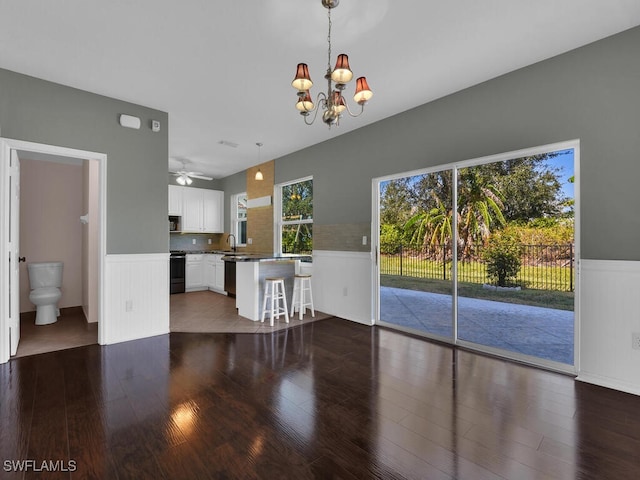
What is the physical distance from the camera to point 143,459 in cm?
165

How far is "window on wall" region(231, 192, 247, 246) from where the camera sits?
752 centimetres

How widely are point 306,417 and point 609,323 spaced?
2.52 meters

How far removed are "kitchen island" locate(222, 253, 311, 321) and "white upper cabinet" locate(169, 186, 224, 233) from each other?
328 cm

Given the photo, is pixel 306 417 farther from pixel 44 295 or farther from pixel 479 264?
pixel 44 295

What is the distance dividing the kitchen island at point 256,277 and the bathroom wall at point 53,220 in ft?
9.45

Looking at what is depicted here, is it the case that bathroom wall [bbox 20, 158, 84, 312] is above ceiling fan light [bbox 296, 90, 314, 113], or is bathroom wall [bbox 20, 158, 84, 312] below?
below

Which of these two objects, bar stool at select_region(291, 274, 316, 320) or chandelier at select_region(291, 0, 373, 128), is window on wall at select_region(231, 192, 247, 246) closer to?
bar stool at select_region(291, 274, 316, 320)

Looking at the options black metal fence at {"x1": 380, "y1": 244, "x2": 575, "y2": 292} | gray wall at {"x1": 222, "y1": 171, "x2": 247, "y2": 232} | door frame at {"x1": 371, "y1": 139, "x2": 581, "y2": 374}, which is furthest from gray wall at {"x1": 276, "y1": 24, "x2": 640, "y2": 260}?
gray wall at {"x1": 222, "y1": 171, "x2": 247, "y2": 232}

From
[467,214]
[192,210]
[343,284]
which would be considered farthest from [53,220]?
[467,214]

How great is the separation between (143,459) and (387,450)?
1.31 metres

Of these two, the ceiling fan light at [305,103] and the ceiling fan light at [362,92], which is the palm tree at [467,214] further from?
the ceiling fan light at [305,103]

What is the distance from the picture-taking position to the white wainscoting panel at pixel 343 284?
4.39 meters

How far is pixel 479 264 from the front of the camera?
163 inches

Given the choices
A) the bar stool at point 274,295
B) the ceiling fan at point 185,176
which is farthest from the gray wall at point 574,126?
the ceiling fan at point 185,176
